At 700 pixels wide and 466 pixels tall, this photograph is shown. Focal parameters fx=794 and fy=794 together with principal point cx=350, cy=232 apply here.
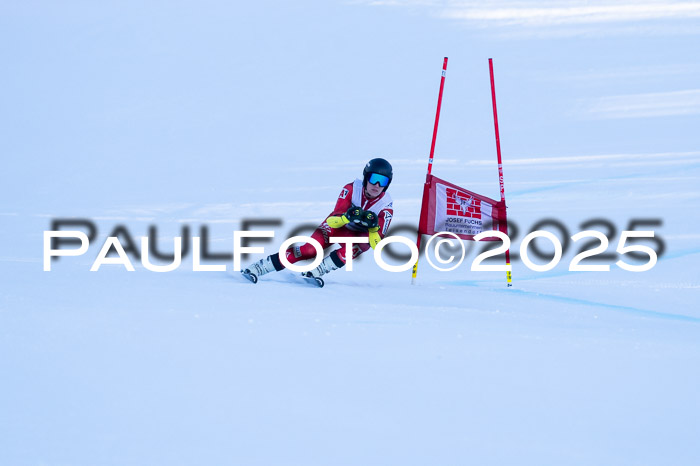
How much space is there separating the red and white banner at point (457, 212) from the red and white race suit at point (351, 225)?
0.53 metres

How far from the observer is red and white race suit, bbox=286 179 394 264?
19.6ft

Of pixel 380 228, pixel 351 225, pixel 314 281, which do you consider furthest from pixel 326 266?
pixel 380 228

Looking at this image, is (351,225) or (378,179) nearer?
(378,179)

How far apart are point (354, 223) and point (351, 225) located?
0.07m

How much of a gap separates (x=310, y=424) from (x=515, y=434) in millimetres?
782

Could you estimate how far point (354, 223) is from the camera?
19.7ft

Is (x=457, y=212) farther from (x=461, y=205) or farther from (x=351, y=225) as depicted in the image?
(x=351, y=225)

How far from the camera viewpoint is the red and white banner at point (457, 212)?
6430mm

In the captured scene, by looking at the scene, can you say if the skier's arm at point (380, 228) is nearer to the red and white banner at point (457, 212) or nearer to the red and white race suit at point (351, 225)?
the red and white race suit at point (351, 225)

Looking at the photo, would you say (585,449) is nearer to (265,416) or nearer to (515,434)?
(515,434)

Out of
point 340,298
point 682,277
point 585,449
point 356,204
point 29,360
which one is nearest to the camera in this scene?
point 585,449

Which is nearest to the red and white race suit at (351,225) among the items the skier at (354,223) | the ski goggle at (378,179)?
the skier at (354,223)

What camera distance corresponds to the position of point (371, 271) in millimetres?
7391

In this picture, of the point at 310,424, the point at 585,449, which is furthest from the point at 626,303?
the point at 310,424
